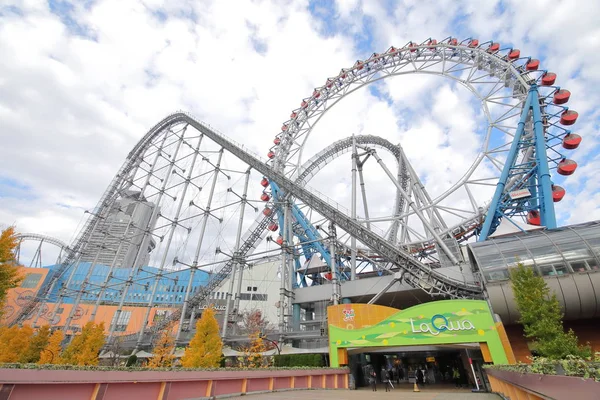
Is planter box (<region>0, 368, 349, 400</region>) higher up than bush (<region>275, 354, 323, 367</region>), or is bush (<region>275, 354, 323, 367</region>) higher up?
bush (<region>275, 354, 323, 367</region>)

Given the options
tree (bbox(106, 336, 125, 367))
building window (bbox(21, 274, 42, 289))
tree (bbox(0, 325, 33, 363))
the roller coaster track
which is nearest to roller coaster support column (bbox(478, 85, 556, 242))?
the roller coaster track

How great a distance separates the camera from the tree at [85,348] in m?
21.0

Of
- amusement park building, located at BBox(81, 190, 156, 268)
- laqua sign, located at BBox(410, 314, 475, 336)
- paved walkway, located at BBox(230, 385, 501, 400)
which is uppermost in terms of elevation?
amusement park building, located at BBox(81, 190, 156, 268)

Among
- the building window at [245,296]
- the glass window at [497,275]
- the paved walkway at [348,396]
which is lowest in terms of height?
the paved walkway at [348,396]

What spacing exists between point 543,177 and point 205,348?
29.0 metres

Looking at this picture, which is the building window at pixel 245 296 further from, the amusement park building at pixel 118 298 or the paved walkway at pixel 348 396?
the paved walkway at pixel 348 396

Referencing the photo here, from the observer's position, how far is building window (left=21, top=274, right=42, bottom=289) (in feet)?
179

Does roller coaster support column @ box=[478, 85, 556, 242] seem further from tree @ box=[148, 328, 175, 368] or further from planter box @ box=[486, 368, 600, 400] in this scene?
tree @ box=[148, 328, 175, 368]

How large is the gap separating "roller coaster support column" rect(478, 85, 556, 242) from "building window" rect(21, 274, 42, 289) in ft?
242

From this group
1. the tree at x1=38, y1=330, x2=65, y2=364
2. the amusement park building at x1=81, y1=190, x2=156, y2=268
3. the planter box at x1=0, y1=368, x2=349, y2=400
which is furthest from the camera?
the amusement park building at x1=81, y1=190, x2=156, y2=268

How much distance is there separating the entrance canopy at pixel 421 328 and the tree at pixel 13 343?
25402 millimetres

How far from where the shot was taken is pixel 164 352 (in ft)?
77.0

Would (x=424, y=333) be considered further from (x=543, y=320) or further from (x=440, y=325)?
(x=543, y=320)

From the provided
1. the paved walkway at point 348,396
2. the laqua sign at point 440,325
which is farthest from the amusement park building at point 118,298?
the paved walkway at point 348,396
